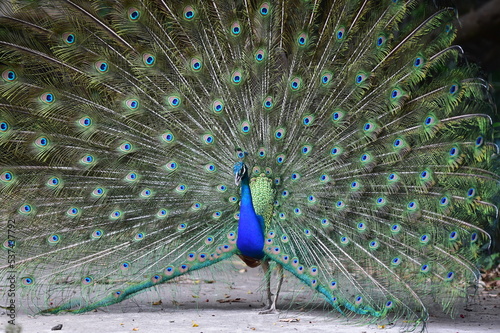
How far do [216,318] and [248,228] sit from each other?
797 millimetres

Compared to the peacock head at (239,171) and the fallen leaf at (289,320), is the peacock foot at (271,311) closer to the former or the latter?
the fallen leaf at (289,320)

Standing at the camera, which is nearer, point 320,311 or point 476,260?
point 476,260

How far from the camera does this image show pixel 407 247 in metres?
5.53

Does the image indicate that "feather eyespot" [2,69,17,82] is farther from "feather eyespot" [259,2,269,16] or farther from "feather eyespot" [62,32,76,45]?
"feather eyespot" [259,2,269,16]

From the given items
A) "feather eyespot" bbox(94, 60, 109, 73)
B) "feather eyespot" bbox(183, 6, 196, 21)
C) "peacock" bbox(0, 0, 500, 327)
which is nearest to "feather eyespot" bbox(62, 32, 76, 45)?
"peacock" bbox(0, 0, 500, 327)

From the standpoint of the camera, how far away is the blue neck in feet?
18.2

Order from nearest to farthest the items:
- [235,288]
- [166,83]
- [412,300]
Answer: [412,300]
[166,83]
[235,288]

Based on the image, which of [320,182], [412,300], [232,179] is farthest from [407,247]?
A: [232,179]

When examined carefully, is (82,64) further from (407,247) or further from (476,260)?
(476,260)

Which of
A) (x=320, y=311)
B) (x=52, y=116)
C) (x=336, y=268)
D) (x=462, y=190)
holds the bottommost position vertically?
(x=320, y=311)

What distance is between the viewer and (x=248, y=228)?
5.54 m

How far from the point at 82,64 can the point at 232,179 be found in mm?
1550

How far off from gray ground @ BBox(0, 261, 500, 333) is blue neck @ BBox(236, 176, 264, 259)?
462 millimetres

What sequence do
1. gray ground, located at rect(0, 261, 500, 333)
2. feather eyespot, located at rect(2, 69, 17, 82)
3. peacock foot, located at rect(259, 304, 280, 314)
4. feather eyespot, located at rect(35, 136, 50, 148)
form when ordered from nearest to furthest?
gray ground, located at rect(0, 261, 500, 333)
feather eyespot, located at rect(2, 69, 17, 82)
feather eyespot, located at rect(35, 136, 50, 148)
peacock foot, located at rect(259, 304, 280, 314)
